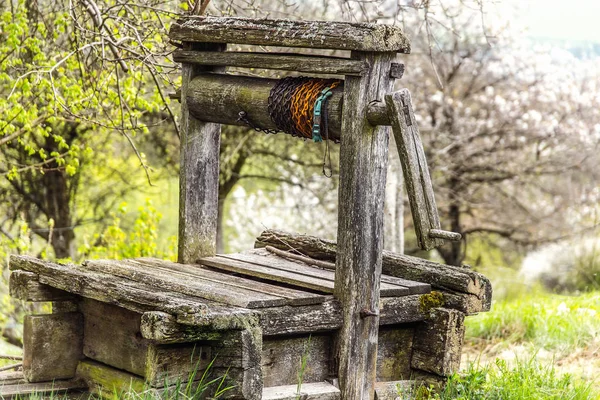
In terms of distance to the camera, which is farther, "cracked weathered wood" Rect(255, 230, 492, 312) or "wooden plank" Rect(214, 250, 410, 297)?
"cracked weathered wood" Rect(255, 230, 492, 312)

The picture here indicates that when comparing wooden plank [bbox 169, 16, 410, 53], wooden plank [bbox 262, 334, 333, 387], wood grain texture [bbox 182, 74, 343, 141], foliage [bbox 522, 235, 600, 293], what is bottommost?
foliage [bbox 522, 235, 600, 293]

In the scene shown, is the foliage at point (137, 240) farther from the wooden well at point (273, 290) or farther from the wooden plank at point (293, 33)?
the wooden plank at point (293, 33)

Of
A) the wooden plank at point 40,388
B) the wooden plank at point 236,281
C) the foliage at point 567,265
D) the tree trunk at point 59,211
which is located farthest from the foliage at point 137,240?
the foliage at point 567,265

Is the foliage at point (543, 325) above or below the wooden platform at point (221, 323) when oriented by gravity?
below

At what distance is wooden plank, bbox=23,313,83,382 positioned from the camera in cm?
467

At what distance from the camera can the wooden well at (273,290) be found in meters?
4.05

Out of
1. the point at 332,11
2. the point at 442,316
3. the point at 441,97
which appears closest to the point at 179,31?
the point at 442,316

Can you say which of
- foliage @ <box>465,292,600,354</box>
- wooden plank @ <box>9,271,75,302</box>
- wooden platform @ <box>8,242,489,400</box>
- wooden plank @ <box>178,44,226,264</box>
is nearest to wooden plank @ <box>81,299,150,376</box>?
wooden platform @ <box>8,242,489,400</box>

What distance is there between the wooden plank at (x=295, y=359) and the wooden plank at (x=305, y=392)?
0.05 metres

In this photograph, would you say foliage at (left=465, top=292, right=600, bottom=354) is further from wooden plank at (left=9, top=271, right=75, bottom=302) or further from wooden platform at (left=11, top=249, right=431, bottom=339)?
wooden plank at (left=9, top=271, right=75, bottom=302)

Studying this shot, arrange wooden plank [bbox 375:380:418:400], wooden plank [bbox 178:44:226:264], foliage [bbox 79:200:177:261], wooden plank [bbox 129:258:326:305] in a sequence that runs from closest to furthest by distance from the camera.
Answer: wooden plank [bbox 129:258:326:305] → wooden plank [bbox 375:380:418:400] → wooden plank [bbox 178:44:226:264] → foliage [bbox 79:200:177:261]

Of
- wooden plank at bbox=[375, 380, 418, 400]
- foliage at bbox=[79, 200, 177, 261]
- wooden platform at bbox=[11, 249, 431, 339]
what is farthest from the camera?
foliage at bbox=[79, 200, 177, 261]

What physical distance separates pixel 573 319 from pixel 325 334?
332 cm

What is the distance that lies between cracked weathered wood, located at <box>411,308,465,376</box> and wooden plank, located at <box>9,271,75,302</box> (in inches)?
80.6
